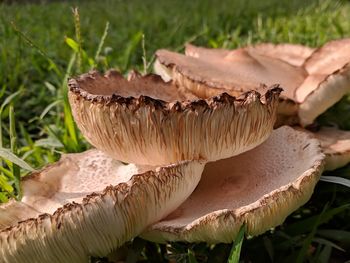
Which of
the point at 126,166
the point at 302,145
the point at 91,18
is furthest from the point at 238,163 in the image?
the point at 91,18

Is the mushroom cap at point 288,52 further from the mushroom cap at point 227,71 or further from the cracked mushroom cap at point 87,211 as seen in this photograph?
the cracked mushroom cap at point 87,211

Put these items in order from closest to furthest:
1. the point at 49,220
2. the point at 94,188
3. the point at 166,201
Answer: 1. the point at 49,220
2. the point at 166,201
3. the point at 94,188

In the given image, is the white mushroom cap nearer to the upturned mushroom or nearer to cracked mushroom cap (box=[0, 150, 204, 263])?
the upturned mushroom

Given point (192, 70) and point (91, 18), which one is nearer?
point (192, 70)

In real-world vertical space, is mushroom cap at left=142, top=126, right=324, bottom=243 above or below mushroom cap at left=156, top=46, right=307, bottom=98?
below

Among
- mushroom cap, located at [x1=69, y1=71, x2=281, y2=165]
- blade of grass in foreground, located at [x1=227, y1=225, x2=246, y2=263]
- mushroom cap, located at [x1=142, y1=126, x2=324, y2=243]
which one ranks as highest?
mushroom cap, located at [x1=69, y1=71, x2=281, y2=165]

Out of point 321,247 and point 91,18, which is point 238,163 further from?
point 91,18

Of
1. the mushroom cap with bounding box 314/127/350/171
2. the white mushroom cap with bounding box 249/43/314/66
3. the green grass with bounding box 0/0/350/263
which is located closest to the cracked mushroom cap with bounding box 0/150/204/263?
the green grass with bounding box 0/0/350/263
